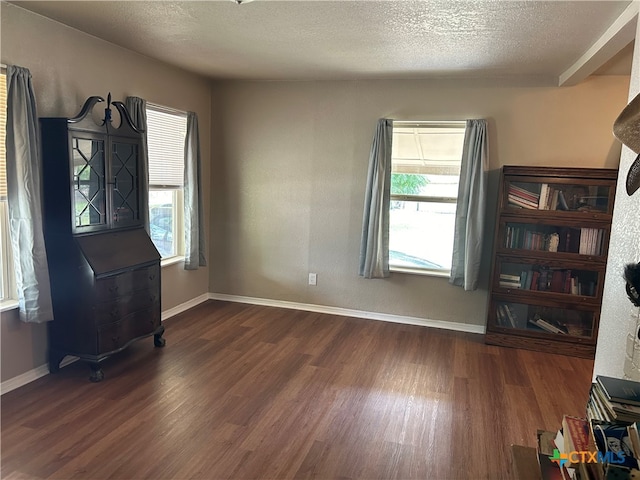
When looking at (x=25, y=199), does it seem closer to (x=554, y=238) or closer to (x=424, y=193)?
(x=424, y=193)

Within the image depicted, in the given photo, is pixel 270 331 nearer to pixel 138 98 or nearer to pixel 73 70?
pixel 138 98

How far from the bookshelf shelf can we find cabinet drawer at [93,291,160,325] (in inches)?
113

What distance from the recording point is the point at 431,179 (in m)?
4.47

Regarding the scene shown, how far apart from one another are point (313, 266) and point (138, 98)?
232 centimetres

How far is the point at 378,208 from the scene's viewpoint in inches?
176

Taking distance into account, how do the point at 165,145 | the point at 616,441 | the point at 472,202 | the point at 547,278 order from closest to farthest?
the point at 616,441 → the point at 547,278 → the point at 472,202 → the point at 165,145

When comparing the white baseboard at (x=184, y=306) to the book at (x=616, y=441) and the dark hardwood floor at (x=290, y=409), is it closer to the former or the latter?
the dark hardwood floor at (x=290, y=409)

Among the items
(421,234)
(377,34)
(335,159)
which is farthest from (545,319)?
(377,34)

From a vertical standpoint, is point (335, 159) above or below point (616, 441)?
above

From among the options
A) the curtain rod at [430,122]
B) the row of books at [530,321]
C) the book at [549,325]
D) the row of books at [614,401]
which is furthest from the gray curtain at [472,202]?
the row of books at [614,401]

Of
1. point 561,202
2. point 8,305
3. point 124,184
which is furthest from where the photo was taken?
point 561,202

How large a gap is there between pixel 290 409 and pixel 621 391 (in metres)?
1.91

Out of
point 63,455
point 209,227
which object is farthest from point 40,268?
point 209,227

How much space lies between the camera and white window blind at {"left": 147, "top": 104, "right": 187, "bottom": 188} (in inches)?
163
